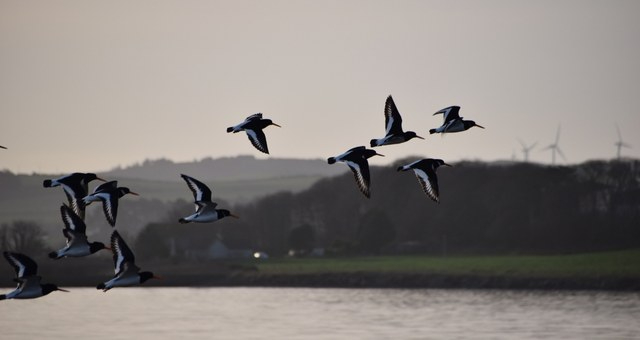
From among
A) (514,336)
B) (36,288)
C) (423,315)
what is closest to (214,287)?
(423,315)

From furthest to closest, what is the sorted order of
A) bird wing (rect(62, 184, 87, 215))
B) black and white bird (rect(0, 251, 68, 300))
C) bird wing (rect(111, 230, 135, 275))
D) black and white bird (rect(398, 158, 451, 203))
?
bird wing (rect(62, 184, 87, 215)) < black and white bird (rect(398, 158, 451, 203)) < black and white bird (rect(0, 251, 68, 300)) < bird wing (rect(111, 230, 135, 275))

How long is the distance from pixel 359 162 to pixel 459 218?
450ft

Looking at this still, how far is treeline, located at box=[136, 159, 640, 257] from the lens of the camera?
17500 centimetres

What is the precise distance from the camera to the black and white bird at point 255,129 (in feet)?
162

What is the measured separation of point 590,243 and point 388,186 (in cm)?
3461

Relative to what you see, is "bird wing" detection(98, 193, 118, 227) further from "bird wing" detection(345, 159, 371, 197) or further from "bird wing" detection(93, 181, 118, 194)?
"bird wing" detection(345, 159, 371, 197)

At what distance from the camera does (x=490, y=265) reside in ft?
483

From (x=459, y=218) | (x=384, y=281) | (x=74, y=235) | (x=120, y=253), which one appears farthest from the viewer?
(x=459, y=218)

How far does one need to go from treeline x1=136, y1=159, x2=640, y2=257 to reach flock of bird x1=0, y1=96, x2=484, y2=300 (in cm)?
11518

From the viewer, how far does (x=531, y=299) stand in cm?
11875

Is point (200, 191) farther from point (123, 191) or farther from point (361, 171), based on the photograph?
point (361, 171)

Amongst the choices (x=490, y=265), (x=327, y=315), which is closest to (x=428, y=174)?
(x=327, y=315)

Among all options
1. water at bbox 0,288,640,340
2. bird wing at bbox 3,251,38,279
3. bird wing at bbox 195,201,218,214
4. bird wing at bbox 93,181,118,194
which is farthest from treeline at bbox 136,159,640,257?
bird wing at bbox 3,251,38,279

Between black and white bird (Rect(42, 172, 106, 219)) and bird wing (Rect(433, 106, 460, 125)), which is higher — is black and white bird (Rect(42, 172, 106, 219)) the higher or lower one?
the lower one
